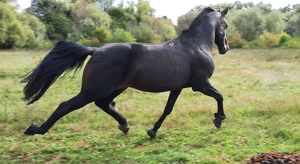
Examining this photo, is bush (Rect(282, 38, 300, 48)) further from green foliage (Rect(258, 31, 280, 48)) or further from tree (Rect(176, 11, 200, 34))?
tree (Rect(176, 11, 200, 34))

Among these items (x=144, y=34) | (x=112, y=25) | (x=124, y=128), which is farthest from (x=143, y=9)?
(x=124, y=128)

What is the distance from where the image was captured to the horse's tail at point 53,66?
487cm

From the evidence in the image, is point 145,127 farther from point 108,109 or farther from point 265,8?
point 265,8

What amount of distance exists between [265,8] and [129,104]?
55.1 meters

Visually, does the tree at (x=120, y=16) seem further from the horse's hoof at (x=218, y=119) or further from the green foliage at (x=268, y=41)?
the horse's hoof at (x=218, y=119)

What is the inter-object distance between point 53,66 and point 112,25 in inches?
1695

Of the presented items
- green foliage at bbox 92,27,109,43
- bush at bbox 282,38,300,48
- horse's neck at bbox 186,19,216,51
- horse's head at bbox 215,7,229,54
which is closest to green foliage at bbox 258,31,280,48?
bush at bbox 282,38,300,48

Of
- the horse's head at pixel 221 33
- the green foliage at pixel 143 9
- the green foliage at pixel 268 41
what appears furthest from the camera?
the green foliage at pixel 143 9

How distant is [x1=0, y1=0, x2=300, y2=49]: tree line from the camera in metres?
33.3

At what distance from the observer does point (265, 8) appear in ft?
191

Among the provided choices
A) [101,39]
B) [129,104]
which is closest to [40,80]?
[129,104]

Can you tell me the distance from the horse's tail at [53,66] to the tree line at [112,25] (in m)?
23.9

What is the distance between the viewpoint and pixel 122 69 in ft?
15.9

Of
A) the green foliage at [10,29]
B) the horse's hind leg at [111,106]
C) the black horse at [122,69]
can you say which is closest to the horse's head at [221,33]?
the black horse at [122,69]
